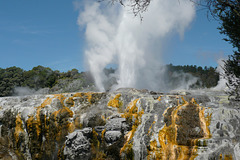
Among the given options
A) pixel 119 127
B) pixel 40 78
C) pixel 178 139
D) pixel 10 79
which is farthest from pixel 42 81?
pixel 178 139

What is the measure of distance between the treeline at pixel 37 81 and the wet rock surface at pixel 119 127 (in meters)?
24.3

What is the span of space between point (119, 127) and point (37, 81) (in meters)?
32.9

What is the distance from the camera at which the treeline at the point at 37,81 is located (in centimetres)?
3700

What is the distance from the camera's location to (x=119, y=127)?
415 inches

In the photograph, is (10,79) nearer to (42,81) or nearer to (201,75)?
(42,81)

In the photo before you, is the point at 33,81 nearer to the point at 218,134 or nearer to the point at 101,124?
the point at 101,124

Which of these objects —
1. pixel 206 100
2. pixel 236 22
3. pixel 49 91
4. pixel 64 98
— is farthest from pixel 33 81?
pixel 236 22

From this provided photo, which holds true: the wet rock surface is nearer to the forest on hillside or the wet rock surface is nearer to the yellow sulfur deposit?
the yellow sulfur deposit

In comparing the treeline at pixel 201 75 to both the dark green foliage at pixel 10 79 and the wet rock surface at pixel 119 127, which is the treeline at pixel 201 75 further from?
the dark green foliage at pixel 10 79

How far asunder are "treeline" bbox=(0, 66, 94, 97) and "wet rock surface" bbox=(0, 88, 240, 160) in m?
24.3

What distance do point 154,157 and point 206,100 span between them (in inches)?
173

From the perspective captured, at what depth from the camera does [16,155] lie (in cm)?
1224

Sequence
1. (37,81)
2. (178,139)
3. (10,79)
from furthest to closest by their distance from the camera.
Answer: (37,81) < (10,79) < (178,139)

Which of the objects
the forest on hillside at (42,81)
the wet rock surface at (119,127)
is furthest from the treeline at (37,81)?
the wet rock surface at (119,127)
